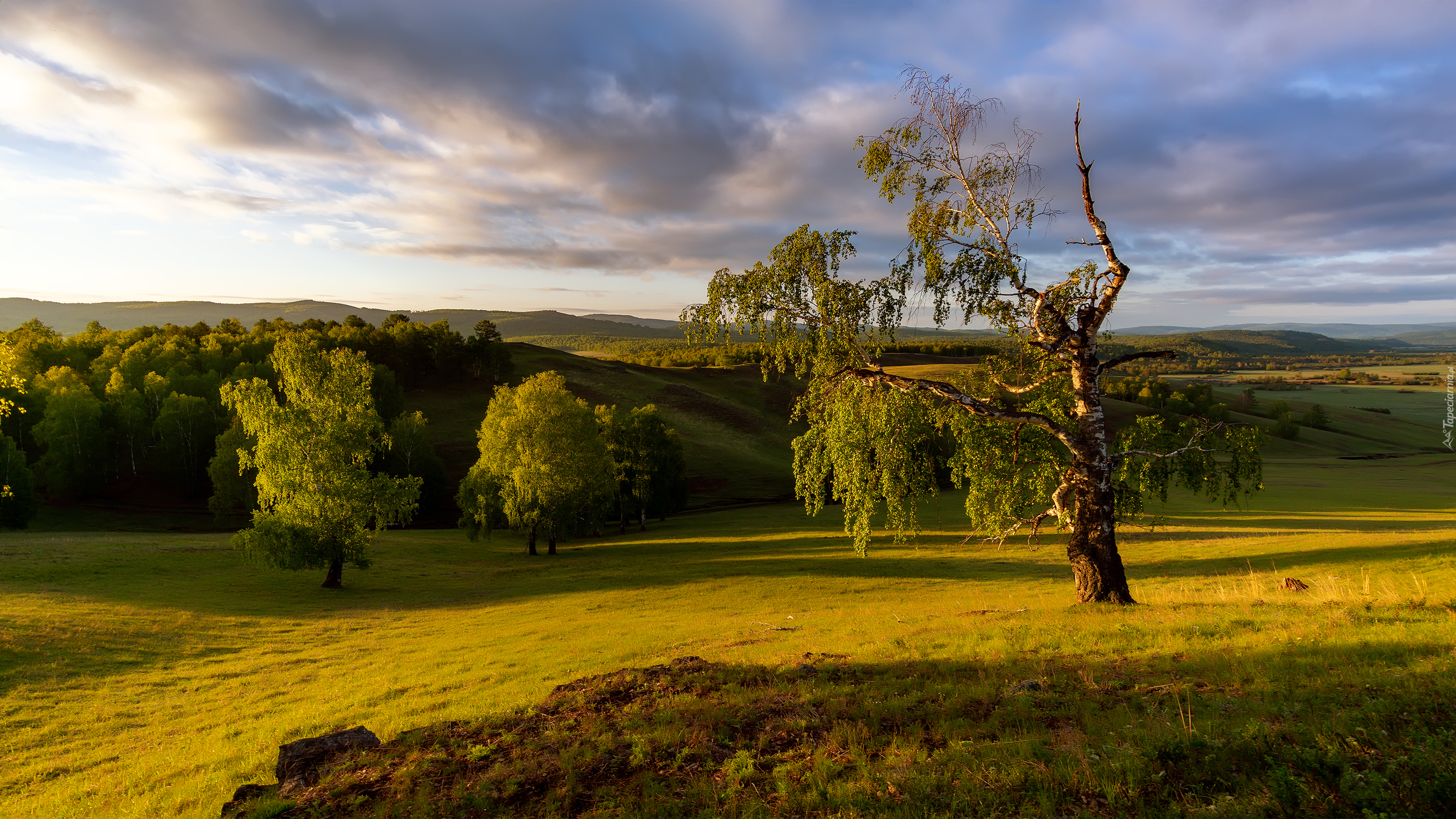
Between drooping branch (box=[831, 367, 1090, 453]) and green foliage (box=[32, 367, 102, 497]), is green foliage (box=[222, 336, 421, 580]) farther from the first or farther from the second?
green foliage (box=[32, 367, 102, 497])

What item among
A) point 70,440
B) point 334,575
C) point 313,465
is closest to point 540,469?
point 334,575

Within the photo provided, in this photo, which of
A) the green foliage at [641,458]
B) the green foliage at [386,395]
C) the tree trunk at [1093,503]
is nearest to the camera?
the tree trunk at [1093,503]

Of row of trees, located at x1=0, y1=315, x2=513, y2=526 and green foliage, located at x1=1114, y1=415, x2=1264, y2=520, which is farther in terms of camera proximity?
row of trees, located at x1=0, y1=315, x2=513, y2=526

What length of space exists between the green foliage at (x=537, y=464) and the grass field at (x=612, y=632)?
4.55 m

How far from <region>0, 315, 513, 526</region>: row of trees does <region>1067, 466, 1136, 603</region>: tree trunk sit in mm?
40508

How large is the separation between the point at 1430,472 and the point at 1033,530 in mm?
107747

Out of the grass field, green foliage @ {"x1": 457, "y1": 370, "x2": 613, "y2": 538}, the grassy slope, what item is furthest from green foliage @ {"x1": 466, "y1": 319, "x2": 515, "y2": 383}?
the grass field

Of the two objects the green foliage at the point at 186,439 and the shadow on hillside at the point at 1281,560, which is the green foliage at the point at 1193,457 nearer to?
the shadow on hillside at the point at 1281,560

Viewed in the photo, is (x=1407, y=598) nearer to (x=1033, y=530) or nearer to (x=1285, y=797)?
(x=1033, y=530)

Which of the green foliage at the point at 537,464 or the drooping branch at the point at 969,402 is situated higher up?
the drooping branch at the point at 969,402

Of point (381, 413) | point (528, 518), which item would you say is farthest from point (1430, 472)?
point (381, 413)

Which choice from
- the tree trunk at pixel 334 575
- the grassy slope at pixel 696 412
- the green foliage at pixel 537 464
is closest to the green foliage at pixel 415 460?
the grassy slope at pixel 696 412

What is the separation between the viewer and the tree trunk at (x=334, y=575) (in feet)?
119

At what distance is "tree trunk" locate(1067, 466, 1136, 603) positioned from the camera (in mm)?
17141
